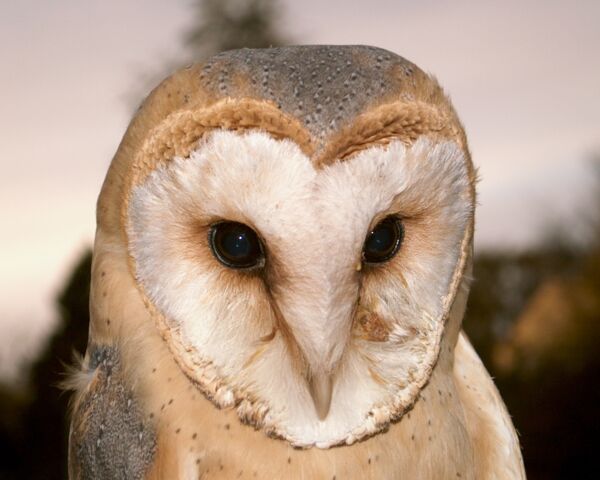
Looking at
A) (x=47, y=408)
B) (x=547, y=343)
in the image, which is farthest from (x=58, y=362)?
(x=547, y=343)

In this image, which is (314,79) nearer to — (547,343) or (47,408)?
(47,408)

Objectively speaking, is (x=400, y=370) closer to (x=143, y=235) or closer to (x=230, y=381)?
(x=230, y=381)

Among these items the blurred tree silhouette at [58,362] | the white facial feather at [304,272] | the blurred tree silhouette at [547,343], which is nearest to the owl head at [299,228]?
the white facial feather at [304,272]

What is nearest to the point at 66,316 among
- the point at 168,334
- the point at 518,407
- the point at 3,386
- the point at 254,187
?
the point at 3,386

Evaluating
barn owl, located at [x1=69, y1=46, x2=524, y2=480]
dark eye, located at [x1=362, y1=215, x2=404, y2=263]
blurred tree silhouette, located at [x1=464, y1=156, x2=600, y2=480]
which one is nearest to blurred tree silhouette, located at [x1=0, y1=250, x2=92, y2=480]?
barn owl, located at [x1=69, y1=46, x2=524, y2=480]

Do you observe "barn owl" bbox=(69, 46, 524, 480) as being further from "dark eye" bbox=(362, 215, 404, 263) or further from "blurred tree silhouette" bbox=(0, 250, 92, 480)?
"blurred tree silhouette" bbox=(0, 250, 92, 480)

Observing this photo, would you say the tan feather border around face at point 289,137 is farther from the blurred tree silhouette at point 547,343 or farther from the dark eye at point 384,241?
the blurred tree silhouette at point 547,343
